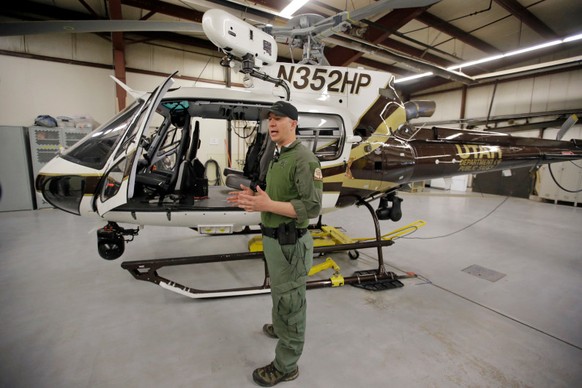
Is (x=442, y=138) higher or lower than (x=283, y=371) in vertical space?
higher

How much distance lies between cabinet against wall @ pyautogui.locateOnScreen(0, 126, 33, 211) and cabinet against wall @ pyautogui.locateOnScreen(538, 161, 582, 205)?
1448cm

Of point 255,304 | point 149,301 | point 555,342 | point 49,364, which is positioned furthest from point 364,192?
point 49,364

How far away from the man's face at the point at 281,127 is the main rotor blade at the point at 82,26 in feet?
6.69

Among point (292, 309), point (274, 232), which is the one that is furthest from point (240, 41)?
point (292, 309)

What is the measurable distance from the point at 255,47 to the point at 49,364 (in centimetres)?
295

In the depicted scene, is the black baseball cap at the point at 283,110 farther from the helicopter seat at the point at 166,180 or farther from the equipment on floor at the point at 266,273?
the helicopter seat at the point at 166,180

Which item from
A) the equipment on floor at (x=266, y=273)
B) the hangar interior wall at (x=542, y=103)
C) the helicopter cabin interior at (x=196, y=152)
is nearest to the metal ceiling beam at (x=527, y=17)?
the hangar interior wall at (x=542, y=103)

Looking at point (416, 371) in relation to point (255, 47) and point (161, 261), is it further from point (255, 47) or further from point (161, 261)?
point (255, 47)

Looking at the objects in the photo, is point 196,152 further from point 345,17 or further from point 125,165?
point 345,17

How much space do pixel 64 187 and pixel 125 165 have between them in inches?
25.5

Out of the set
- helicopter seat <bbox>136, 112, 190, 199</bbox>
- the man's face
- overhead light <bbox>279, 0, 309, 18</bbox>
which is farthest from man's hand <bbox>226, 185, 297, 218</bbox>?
overhead light <bbox>279, 0, 309, 18</bbox>

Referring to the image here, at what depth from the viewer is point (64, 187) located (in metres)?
2.49

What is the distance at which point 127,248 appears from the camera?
4082 mm

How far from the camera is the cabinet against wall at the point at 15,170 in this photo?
242 inches
